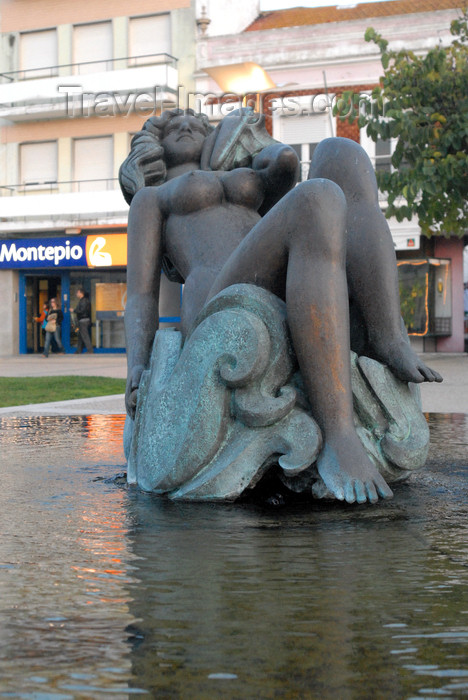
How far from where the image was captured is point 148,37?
25.5 m

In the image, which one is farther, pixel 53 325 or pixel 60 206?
pixel 60 206

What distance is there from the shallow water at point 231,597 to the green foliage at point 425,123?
43.0 feet

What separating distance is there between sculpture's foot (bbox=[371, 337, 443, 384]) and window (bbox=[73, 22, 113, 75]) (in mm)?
23924

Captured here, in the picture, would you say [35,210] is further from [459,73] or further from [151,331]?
[151,331]

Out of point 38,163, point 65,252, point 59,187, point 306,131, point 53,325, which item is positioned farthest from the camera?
point 38,163

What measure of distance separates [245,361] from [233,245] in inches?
36.3

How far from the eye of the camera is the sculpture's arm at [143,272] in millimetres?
3846

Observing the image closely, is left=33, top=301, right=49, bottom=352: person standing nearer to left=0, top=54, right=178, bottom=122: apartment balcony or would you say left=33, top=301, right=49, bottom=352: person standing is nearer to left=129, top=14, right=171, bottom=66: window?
left=0, top=54, right=178, bottom=122: apartment balcony

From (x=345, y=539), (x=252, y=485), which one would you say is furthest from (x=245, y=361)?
(x=345, y=539)

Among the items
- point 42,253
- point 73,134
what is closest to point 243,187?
point 42,253

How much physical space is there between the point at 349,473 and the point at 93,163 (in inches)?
944

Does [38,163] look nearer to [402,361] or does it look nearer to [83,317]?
[83,317]

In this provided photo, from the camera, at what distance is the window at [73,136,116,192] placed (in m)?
25.8

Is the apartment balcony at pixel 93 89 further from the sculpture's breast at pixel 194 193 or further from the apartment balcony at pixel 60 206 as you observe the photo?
the sculpture's breast at pixel 194 193
